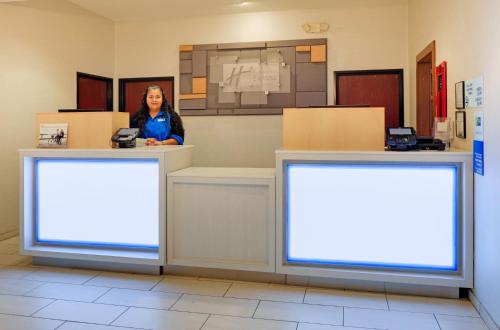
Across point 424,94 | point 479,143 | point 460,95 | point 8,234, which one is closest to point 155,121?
point 8,234

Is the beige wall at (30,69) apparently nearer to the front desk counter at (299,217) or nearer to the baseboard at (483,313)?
the front desk counter at (299,217)

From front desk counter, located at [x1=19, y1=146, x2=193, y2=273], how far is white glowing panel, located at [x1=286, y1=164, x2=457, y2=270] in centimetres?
104

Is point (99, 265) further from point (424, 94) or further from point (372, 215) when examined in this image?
point (424, 94)

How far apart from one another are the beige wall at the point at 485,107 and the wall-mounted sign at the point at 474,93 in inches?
1.7

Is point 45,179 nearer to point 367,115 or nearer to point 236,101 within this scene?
point 367,115

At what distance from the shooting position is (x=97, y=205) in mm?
3400

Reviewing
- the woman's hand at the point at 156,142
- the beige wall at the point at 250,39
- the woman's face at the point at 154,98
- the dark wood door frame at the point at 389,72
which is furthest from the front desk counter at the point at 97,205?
the dark wood door frame at the point at 389,72

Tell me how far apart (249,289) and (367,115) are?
148cm

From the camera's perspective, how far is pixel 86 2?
536 cm

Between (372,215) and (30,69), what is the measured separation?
13.1 ft

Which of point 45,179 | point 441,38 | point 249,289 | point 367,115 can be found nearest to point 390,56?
point 441,38

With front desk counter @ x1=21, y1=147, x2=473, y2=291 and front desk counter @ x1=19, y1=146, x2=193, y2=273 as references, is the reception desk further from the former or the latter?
front desk counter @ x1=19, y1=146, x2=193, y2=273

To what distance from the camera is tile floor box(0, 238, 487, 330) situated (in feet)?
8.20

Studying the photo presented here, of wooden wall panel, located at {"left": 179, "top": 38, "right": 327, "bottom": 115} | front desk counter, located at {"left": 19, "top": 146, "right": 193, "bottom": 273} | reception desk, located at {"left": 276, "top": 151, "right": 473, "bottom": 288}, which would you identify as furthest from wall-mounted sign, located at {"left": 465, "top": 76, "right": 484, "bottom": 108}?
wooden wall panel, located at {"left": 179, "top": 38, "right": 327, "bottom": 115}
